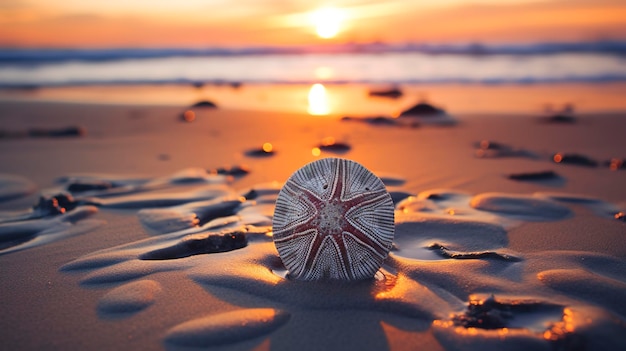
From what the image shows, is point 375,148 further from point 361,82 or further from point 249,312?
point 361,82

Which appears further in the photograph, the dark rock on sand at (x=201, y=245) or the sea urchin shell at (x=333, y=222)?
the dark rock on sand at (x=201, y=245)

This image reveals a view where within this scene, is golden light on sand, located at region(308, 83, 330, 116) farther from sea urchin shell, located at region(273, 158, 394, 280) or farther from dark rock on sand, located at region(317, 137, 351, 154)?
sea urchin shell, located at region(273, 158, 394, 280)

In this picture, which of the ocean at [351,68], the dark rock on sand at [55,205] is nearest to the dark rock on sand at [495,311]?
the dark rock on sand at [55,205]

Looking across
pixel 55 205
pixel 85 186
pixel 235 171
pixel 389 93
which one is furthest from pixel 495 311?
pixel 389 93

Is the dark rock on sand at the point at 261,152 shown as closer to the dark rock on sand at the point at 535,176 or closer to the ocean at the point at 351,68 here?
the dark rock on sand at the point at 535,176


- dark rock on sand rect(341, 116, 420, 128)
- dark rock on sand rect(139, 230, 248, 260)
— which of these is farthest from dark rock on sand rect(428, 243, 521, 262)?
dark rock on sand rect(341, 116, 420, 128)

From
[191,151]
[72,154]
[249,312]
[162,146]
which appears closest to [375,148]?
[191,151]
